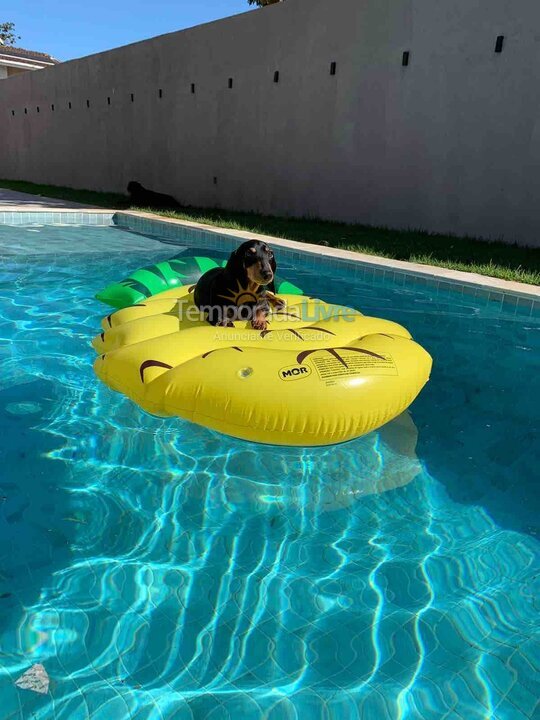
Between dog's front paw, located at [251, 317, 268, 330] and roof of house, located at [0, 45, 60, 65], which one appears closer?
dog's front paw, located at [251, 317, 268, 330]

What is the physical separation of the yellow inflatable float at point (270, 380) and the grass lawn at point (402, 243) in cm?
355

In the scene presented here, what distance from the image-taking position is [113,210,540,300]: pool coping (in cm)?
547

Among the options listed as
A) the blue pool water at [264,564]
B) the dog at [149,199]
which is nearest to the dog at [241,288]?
the blue pool water at [264,564]

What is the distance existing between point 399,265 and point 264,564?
4822mm

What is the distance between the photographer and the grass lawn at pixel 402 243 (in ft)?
21.1

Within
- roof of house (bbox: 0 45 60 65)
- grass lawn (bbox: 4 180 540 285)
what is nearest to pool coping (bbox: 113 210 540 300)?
grass lawn (bbox: 4 180 540 285)

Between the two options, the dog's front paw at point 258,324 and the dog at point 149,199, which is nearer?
the dog's front paw at point 258,324

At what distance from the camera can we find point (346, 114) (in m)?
9.92

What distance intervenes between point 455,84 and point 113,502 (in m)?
8.18

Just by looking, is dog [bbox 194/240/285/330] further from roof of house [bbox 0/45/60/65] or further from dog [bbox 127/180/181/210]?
roof of house [bbox 0/45/60/65]

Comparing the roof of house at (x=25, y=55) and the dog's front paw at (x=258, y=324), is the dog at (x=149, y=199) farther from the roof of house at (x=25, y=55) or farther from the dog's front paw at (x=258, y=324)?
the roof of house at (x=25, y=55)

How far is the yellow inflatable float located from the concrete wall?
613 cm

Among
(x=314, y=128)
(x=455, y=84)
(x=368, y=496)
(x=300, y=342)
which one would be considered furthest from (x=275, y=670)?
(x=314, y=128)

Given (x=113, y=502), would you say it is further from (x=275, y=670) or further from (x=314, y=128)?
(x=314, y=128)
